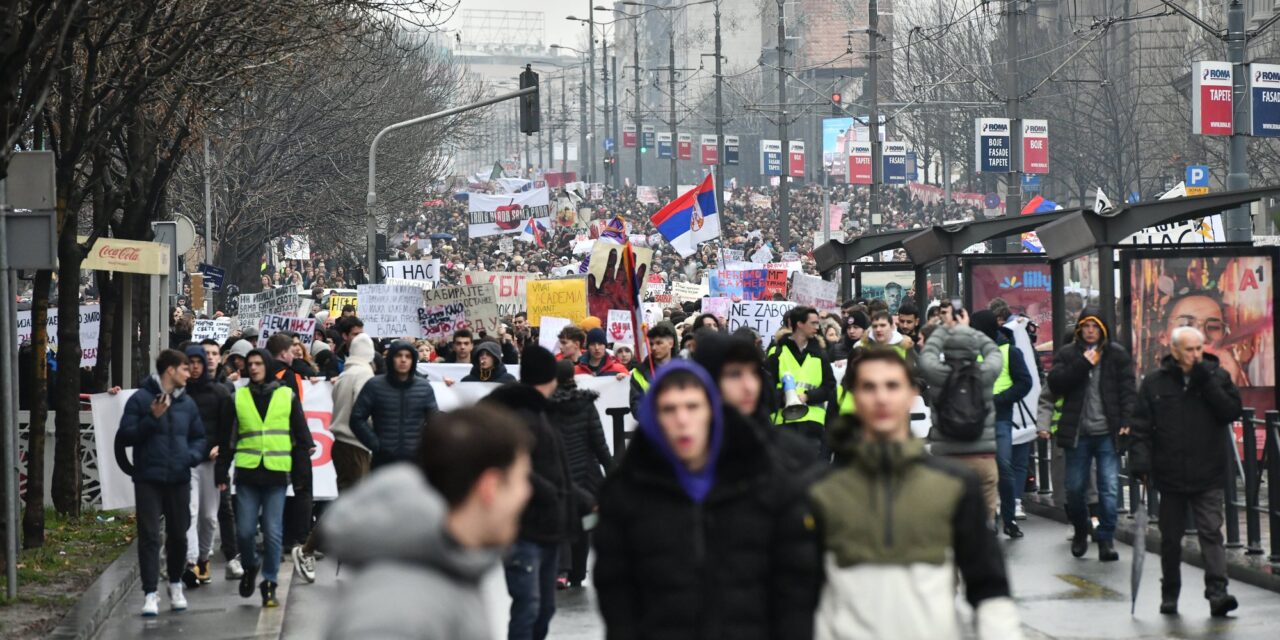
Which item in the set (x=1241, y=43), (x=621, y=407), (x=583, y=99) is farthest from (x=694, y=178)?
(x=621, y=407)

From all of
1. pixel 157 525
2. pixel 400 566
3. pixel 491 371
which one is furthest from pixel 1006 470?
pixel 400 566

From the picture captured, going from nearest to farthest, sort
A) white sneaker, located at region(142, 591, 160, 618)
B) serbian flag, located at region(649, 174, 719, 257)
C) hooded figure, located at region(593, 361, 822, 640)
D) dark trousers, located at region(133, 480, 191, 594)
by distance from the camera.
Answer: hooded figure, located at region(593, 361, 822, 640) < dark trousers, located at region(133, 480, 191, 594) < white sneaker, located at region(142, 591, 160, 618) < serbian flag, located at region(649, 174, 719, 257)

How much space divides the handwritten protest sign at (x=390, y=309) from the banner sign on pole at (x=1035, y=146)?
2168 centimetres

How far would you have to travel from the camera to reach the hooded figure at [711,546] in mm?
4648

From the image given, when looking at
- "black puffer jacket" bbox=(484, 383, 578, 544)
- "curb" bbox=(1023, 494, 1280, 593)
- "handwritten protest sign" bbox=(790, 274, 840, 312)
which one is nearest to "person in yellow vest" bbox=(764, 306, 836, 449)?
"curb" bbox=(1023, 494, 1280, 593)

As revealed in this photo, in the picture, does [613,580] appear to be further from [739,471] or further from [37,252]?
[37,252]

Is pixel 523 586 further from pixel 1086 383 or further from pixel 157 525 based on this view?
pixel 1086 383

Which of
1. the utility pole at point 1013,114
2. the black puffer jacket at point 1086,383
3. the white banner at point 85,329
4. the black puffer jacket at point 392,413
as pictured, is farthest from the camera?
the utility pole at point 1013,114

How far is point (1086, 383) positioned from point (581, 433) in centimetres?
377

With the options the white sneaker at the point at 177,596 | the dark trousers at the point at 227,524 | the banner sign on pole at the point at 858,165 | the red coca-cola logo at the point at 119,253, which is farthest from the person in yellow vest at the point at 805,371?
the banner sign on pole at the point at 858,165

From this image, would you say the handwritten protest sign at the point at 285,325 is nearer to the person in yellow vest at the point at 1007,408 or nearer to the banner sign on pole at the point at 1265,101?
the person in yellow vest at the point at 1007,408

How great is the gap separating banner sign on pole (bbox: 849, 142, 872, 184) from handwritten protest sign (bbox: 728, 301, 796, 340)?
2976 centimetres

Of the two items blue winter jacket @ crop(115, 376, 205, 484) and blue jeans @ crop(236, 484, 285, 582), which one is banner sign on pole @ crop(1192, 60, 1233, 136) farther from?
blue winter jacket @ crop(115, 376, 205, 484)

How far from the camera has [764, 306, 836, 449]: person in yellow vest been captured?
12812 mm
